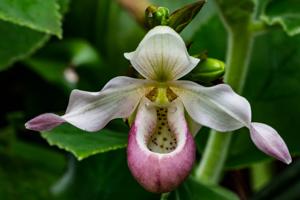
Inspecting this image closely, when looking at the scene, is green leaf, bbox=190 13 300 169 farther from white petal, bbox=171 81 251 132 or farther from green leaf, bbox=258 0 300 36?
white petal, bbox=171 81 251 132

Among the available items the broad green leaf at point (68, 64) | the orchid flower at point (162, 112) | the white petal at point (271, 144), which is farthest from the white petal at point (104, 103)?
the broad green leaf at point (68, 64)

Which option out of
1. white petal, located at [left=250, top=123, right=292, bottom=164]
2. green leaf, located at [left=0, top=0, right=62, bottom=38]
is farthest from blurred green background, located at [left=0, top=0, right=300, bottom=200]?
white petal, located at [left=250, top=123, right=292, bottom=164]

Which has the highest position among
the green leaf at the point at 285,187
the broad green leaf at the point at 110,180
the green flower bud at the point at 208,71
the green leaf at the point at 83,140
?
the green flower bud at the point at 208,71

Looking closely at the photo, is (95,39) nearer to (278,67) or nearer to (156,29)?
(278,67)

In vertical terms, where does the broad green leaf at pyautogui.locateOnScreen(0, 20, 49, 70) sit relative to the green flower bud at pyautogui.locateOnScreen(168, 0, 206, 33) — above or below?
below

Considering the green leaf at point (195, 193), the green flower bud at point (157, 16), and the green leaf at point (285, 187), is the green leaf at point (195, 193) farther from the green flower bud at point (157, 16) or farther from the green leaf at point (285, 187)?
the green flower bud at point (157, 16)

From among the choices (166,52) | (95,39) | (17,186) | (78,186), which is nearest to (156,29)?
(166,52)
